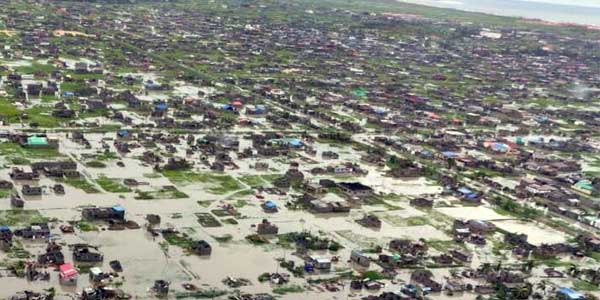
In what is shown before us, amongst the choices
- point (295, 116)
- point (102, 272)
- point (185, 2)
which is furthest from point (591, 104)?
point (185, 2)

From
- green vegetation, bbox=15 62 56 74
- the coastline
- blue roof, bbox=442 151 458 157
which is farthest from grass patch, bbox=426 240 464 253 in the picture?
the coastline

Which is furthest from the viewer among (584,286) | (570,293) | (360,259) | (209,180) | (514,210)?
(514,210)

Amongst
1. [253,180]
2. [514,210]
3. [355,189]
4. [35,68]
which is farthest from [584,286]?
[35,68]

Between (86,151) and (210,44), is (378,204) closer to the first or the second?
(86,151)

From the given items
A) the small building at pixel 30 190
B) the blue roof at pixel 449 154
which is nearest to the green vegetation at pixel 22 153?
the small building at pixel 30 190

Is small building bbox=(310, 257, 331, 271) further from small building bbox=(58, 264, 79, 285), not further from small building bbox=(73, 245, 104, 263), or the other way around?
small building bbox=(58, 264, 79, 285)

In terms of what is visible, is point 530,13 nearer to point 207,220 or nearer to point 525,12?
point 525,12
